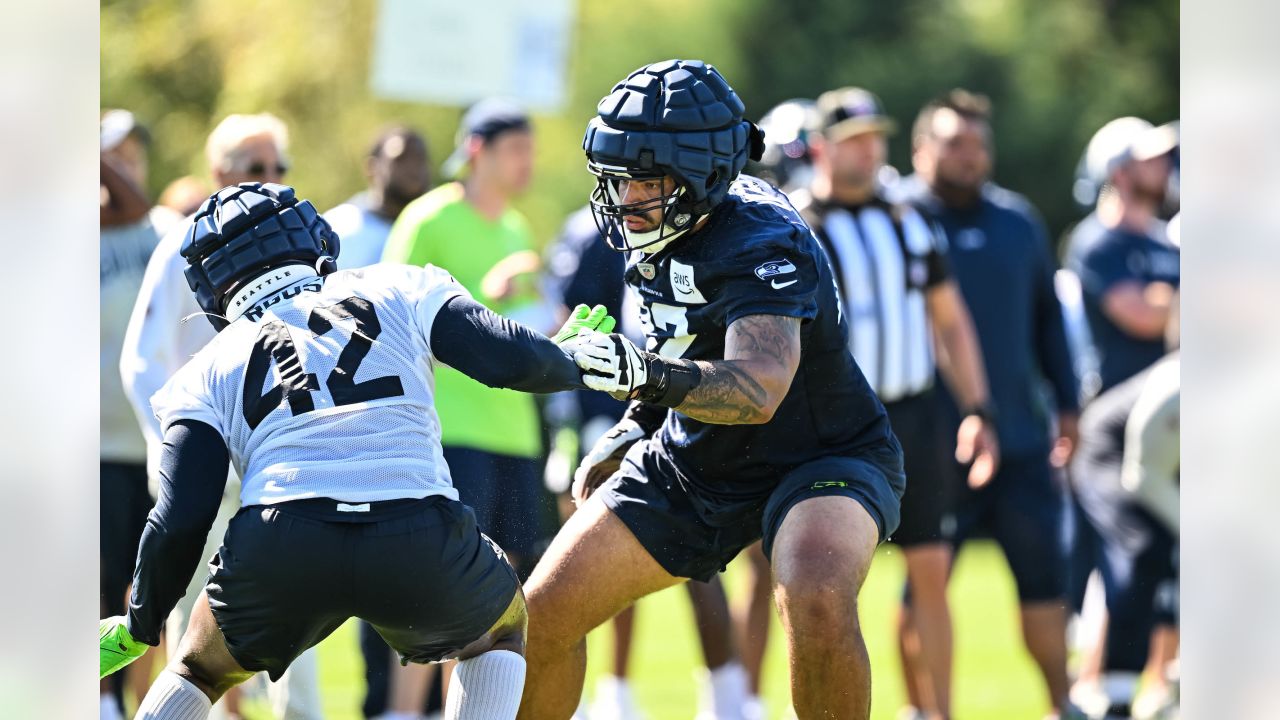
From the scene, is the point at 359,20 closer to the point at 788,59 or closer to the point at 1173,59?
the point at 788,59

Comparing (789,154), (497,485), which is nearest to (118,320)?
(497,485)

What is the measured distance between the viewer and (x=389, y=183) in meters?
6.75

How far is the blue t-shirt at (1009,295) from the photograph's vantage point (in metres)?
7.21

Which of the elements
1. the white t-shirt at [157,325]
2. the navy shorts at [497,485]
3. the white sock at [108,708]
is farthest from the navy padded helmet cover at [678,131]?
the white sock at [108,708]

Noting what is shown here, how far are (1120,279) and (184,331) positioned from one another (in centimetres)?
421

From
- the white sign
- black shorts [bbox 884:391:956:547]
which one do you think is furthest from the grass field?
the white sign

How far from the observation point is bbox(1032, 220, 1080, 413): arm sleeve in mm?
7328

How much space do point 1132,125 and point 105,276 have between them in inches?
187

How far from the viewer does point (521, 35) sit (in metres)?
7.75

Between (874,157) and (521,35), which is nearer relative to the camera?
(874,157)

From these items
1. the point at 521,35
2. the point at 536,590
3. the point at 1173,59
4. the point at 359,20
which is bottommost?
the point at 1173,59

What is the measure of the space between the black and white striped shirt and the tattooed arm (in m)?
2.53
